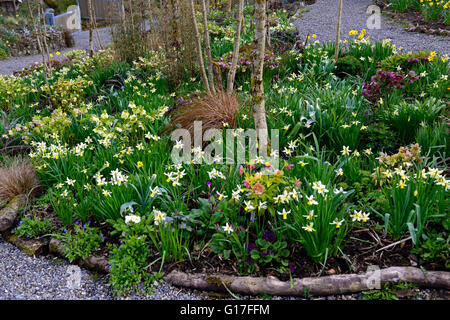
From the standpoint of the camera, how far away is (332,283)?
2021 mm

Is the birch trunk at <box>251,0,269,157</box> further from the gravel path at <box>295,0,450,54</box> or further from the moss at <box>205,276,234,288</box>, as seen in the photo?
the gravel path at <box>295,0,450,54</box>

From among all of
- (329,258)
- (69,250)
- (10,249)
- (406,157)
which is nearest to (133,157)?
(69,250)

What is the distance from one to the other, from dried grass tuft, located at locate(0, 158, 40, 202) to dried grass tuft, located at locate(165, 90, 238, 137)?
52.2 inches

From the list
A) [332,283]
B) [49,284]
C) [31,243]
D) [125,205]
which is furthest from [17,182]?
[332,283]

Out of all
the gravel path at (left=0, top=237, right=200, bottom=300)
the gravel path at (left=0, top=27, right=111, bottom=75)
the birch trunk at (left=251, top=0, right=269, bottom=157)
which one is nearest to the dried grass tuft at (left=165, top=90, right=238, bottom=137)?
the birch trunk at (left=251, top=0, right=269, bottom=157)

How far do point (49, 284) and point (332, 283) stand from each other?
1770mm

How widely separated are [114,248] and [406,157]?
212 centimetres

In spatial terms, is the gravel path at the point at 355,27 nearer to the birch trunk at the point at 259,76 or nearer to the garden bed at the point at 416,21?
the garden bed at the point at 416,21

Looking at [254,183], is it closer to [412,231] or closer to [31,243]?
[412,231]

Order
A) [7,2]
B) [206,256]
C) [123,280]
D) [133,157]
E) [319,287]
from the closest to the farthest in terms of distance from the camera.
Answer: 1. [319,287]
2. [123,280]
3. [206,256]
4. [133,157]
5. [7,2]

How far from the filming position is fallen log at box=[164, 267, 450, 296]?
2.00m

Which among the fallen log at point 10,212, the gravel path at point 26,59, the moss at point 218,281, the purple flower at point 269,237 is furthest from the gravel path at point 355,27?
the fallen log at point 10,212

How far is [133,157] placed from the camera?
3.07 meters

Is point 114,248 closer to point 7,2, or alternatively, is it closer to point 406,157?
point 406,157
